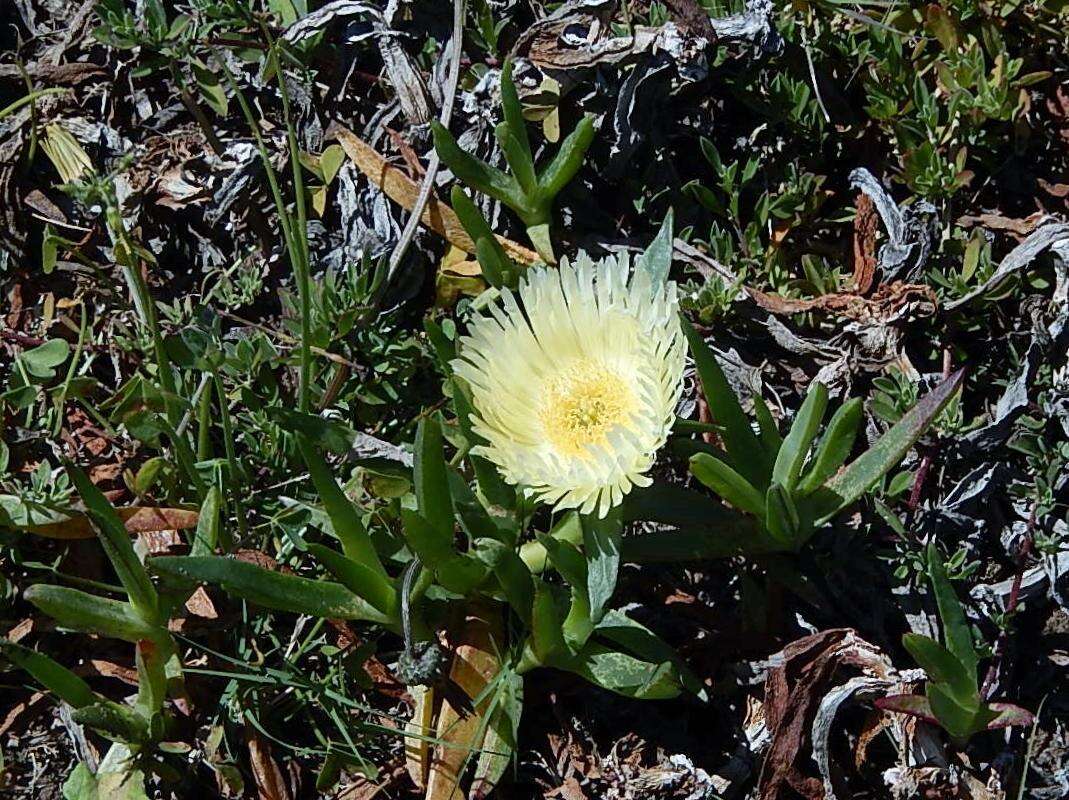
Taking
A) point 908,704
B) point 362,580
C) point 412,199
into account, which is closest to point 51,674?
point 362,580

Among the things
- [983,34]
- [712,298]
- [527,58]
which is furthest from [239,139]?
[983,34]

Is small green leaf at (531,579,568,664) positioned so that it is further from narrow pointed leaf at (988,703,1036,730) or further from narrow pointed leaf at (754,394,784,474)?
narrow pointed leaf at (988,703,1036,730)

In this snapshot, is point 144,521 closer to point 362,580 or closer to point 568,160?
point 362,580

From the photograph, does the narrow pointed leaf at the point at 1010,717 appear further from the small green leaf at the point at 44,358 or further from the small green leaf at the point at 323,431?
the small green leaf at the point at 44,358

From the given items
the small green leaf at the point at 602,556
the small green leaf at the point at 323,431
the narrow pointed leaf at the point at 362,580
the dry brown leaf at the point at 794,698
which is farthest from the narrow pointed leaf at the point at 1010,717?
the small green leaf at the point at 323,431

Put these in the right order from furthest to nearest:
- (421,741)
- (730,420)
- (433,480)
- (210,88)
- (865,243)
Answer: (210,88) < (865,243) < (421,741) < (730,420) < (433,480)
